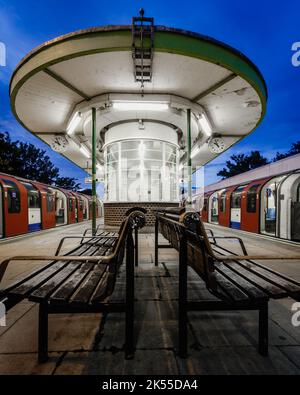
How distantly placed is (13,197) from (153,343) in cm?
804

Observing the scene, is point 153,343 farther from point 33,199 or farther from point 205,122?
point 33,199

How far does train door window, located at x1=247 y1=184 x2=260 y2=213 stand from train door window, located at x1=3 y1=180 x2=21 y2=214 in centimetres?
933

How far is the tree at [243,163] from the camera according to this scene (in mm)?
42447

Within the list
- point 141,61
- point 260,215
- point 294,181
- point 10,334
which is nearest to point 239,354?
point 10,334

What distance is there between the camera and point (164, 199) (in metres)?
9.19

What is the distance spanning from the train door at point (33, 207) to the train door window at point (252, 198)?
9.36m

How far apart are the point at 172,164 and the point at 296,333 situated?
8032 millimetres

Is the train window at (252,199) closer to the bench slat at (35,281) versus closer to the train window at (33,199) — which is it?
the bench slat at (35,281)

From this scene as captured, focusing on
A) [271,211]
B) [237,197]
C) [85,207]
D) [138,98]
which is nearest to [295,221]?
[237,197]

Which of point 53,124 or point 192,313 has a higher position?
point 53,124

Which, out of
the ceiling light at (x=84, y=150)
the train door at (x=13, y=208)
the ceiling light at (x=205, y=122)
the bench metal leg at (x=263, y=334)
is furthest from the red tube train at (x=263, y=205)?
the train door at (x=13, y=208)

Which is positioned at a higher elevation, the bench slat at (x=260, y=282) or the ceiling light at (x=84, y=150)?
the ceiling light at (x=84, y=150)

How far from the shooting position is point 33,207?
9.72 meters
